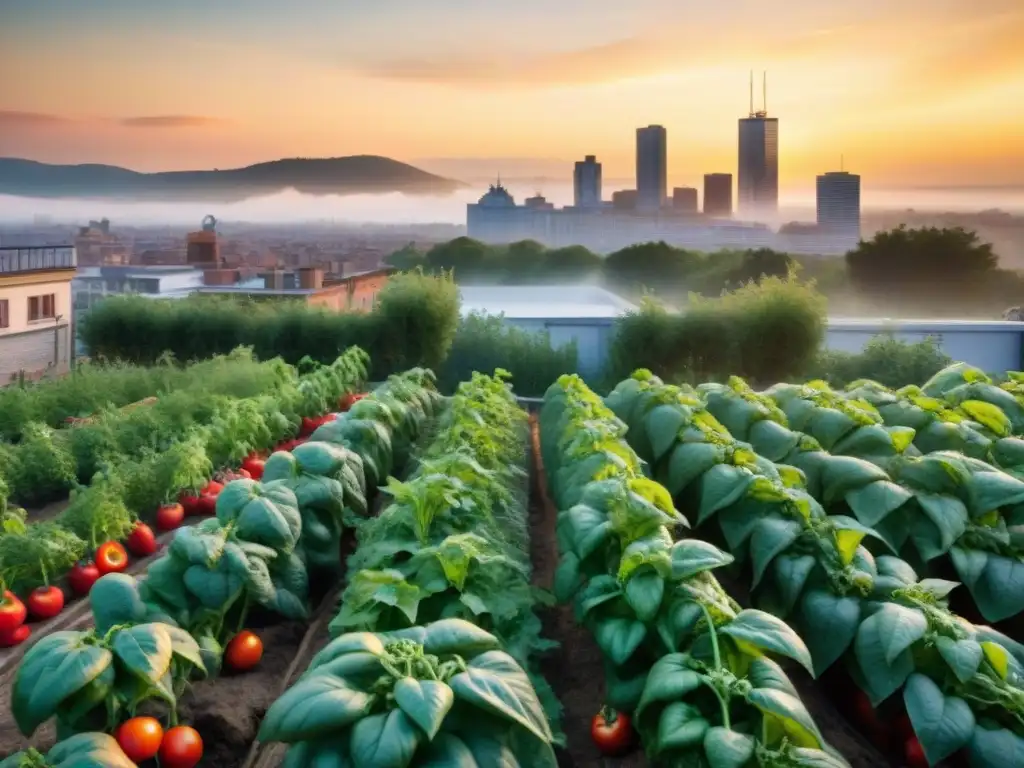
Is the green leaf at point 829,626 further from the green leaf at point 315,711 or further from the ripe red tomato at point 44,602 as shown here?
the ripe red tomato at point 44,602

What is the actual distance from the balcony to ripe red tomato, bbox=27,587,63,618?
306 inches

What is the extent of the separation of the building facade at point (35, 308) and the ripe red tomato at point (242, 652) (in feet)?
23.2

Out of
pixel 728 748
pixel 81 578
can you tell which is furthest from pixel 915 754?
pixel 81 578

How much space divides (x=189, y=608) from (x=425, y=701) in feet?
3.49

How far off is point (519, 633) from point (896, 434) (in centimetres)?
160

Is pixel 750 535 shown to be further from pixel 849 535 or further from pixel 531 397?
pixel 531 397

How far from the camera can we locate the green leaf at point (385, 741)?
143 centimetres

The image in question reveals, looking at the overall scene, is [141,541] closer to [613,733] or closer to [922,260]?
[613,733]

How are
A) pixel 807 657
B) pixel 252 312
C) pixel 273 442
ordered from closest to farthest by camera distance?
pixel 807 657
pixel 273 442
pixel 252 312

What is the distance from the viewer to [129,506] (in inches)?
155

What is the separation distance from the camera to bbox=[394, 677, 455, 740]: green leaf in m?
1.44

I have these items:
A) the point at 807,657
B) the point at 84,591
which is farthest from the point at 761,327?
the point at 807,657

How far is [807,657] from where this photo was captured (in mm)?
1787

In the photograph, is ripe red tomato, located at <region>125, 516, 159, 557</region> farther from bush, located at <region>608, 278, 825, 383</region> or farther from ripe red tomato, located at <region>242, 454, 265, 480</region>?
bush, located at <region>608, 278, 825, 383</region>
